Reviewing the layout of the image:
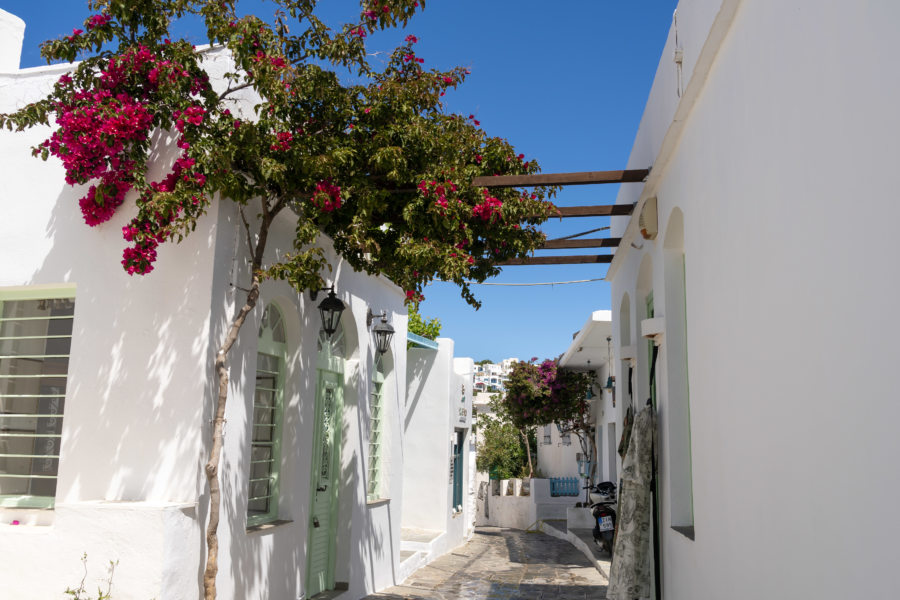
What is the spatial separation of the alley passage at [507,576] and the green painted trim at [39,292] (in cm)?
548

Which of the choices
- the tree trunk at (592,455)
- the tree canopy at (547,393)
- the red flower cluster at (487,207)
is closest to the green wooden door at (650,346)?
the red flower cluster at (487,207)

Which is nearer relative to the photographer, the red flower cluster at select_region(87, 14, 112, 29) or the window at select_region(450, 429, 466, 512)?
the red flower cluster at select_region(87, 14, 112, 29)

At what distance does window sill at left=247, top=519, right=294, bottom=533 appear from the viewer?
22.1 ft

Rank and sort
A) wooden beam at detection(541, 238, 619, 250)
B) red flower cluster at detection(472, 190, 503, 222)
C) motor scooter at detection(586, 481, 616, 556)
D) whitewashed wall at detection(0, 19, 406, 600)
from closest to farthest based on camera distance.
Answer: whitewashed wall at detection(0, 19, 406, 600) → red flower cluster at detection(472, 190, 503, 222) → wooden beam at detection(541, 238, 619, 250) → motor scooter at detection(586, 481, 616, 556)

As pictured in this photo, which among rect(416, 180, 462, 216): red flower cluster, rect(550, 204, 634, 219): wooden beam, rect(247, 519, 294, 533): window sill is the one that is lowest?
rect(247, 519, 294, 533): window sill

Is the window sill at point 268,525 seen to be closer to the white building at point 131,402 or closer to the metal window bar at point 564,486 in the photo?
the white building at point 131,402

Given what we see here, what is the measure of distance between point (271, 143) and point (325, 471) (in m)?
4.33

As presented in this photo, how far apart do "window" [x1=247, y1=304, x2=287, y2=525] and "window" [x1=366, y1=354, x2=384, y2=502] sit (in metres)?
3.20

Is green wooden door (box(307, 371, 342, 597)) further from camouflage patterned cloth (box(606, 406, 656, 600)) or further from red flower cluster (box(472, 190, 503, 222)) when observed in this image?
camouflage patterned cloth (box(606, 406, 656, 600))

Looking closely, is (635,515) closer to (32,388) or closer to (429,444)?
(32,388)

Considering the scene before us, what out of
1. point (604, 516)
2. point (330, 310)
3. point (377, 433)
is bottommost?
point (604, 516)

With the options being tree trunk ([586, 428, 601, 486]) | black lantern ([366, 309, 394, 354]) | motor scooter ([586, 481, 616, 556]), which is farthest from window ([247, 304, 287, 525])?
tree trunk ([586, 428, 601, 486])

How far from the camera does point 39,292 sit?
631 centimetres

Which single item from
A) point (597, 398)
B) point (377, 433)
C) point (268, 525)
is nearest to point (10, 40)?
point (268, 525)
